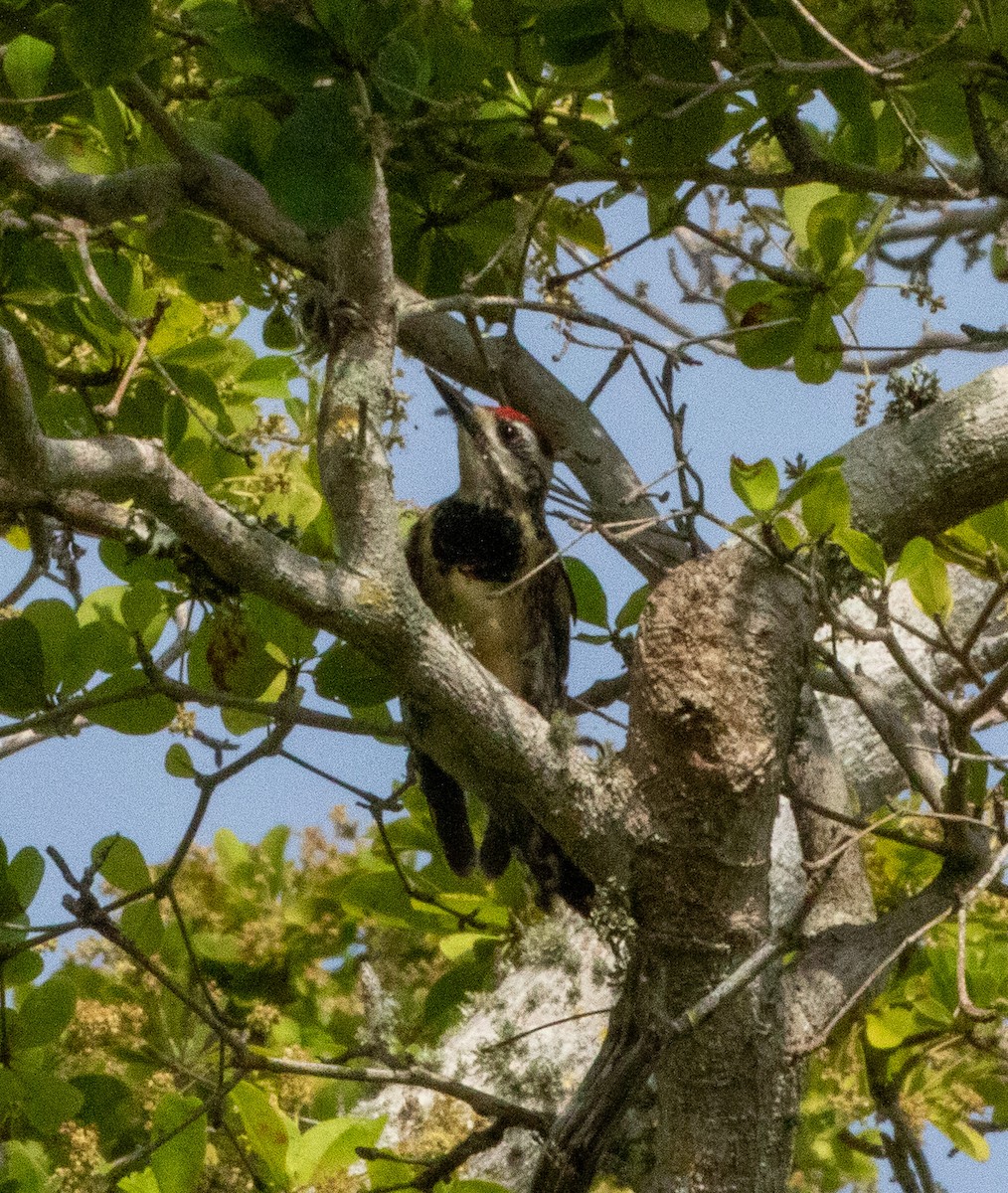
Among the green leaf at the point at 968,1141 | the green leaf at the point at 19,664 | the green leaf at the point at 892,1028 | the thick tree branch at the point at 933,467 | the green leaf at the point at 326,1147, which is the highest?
the green leaf at the point at 19,664

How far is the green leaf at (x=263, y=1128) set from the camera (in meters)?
2.07

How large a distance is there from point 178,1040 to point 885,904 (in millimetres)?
1565

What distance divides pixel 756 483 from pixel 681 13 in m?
0.57

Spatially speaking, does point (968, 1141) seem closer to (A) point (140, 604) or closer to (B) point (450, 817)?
(B) point (450, 817)

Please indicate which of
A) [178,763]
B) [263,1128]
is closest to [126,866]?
[178,763]

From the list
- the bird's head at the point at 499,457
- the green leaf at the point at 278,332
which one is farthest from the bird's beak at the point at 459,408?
the green leaf at the point at 278,332

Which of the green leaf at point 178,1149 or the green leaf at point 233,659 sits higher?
the green leaf at point 233,659

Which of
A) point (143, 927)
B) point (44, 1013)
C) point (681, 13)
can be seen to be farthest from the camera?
point (143, 927)

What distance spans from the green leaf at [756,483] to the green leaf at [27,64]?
3.60 feet

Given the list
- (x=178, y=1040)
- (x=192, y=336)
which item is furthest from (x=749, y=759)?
(x=178, y=1040)

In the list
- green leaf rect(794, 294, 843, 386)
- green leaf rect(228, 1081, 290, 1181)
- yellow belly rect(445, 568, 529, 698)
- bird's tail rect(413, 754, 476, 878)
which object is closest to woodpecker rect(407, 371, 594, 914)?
yellow belly rect(445, 568, 529, 698)

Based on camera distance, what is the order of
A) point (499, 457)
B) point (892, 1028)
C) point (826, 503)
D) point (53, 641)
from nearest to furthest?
point (826, 503) → point (53, 641) → point (892, 1028) → point (499, 457)

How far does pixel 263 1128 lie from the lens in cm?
207

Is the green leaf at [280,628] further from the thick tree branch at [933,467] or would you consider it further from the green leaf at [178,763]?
the thick tree branch at [933,467]
